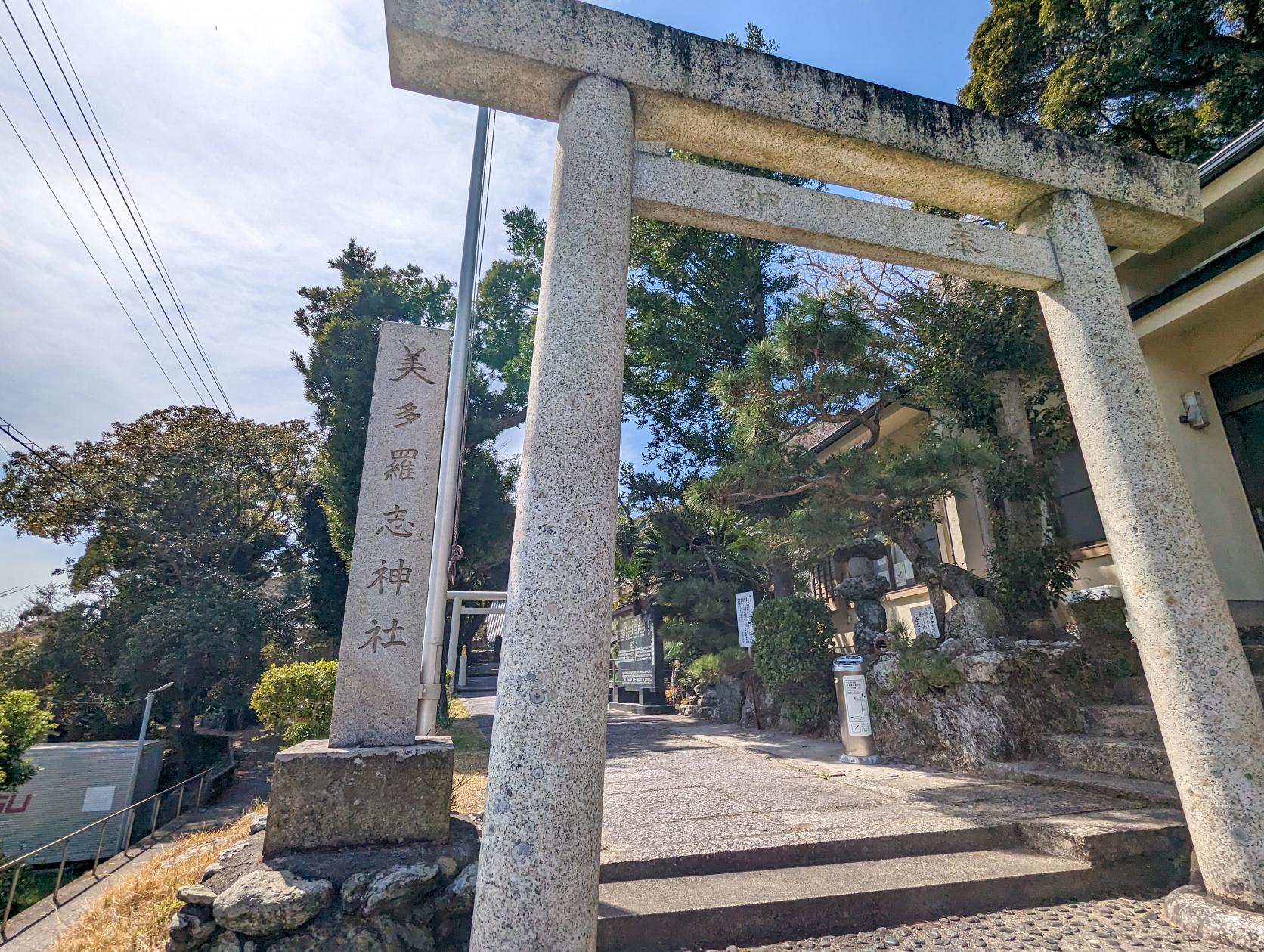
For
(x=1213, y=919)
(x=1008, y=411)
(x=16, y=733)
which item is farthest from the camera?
(x=16, y=733)

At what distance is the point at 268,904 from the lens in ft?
9.68

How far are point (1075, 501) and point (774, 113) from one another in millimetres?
7212

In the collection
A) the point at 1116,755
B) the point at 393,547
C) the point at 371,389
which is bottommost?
the point at 1116,755

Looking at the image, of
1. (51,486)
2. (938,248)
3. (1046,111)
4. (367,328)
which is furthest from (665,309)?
(51,486)

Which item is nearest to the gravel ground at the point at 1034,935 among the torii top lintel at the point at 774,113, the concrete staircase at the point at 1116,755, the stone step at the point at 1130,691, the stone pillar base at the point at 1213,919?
the stone pillar base at the point at 1213,919

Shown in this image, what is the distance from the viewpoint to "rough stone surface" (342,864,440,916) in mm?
3080

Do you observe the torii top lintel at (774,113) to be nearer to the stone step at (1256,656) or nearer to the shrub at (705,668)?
the stone step at (1256,656)

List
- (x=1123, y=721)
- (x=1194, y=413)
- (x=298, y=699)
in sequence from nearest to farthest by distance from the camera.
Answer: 1. (x=1123, y=721)
2. (x=1194, y=413)
3. (x=298, y=699)

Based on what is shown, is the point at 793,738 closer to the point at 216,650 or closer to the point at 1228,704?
the point at 1228,704

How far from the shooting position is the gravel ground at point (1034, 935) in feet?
9.16

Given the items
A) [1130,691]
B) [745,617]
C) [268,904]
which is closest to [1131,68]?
[1130,691]

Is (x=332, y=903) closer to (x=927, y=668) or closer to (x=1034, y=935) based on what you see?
(x=1034, y=935)

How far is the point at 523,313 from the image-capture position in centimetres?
2255

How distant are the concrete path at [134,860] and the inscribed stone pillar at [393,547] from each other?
2.07 m
